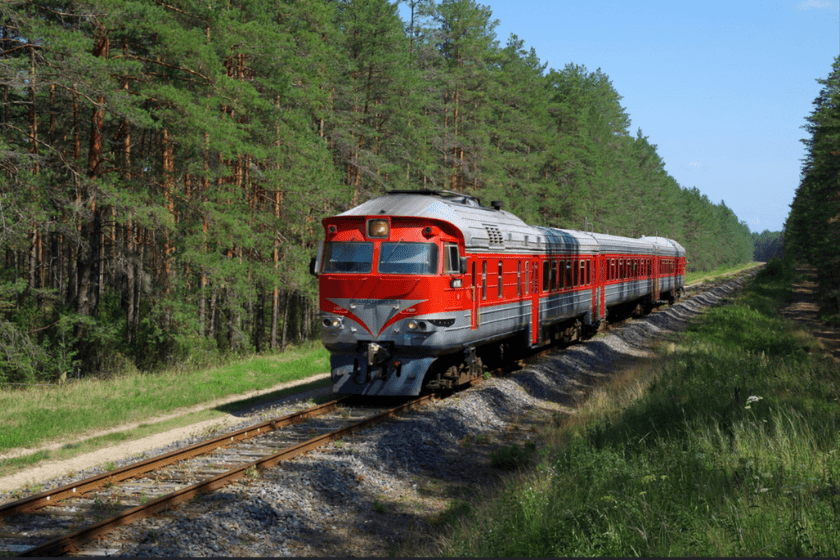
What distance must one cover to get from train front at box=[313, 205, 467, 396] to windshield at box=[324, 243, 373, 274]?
0.02 m

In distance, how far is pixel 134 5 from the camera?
57.3 ft

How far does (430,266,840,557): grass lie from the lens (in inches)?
221

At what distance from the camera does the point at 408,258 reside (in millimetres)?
12961

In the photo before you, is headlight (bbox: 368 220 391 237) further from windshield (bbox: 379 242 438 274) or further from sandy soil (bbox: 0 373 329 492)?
sandy soil (bbox: 0 373 329 492)

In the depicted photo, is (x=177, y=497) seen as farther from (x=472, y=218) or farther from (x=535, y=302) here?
(x=535, y=302)

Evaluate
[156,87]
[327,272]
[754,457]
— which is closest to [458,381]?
[327,272]

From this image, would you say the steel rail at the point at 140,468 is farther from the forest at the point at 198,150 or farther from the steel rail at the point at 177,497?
the forest at the point at 198,150

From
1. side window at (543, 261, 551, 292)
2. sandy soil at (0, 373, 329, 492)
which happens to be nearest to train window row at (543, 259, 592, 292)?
side window at (543, 261, 551, 292)

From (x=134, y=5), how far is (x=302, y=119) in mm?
7527

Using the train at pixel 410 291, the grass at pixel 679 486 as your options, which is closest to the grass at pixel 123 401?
the train at pixel 410 291

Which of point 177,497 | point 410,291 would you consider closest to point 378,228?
point 410,291

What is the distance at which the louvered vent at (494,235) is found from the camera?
15.1 metres

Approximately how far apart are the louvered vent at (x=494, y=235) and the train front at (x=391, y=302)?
70.1 inches

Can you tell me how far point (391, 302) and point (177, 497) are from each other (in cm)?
589
